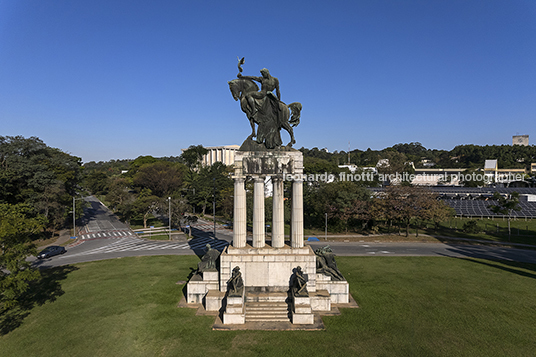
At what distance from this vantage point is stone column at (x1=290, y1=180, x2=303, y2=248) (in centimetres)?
2008

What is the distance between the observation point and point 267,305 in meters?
18.1

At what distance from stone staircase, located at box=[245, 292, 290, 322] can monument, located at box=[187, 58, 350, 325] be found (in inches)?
2.6

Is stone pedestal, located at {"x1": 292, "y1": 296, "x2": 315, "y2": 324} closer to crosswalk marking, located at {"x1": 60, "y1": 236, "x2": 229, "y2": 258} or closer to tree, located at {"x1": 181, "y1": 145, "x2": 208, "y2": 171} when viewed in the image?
crosswalk marking, located at {"x1": 60, "y1": 236, "x2": 229, "y2": 258}

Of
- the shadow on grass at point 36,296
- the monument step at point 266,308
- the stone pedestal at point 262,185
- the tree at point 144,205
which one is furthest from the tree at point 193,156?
the monument step at point 266,308

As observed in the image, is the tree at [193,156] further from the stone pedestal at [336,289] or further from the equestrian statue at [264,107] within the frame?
the stone pedestal at [336,289]

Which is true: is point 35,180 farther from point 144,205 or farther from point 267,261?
point 267,261

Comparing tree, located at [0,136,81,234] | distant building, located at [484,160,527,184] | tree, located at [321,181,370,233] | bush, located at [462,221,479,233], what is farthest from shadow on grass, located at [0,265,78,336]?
distant building, located at [484,160,527,184]

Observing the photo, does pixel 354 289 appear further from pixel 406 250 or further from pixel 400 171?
pixel 400 171

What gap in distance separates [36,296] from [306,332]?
20.1 meters

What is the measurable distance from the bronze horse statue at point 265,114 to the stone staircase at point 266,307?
10.2 m

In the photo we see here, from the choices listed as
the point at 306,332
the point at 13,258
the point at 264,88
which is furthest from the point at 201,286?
the point at 264,88

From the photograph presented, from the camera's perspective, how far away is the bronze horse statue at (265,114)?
20.4m

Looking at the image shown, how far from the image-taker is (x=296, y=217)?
20219 millimetres

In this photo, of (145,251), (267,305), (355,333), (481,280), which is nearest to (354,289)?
(355,333)
